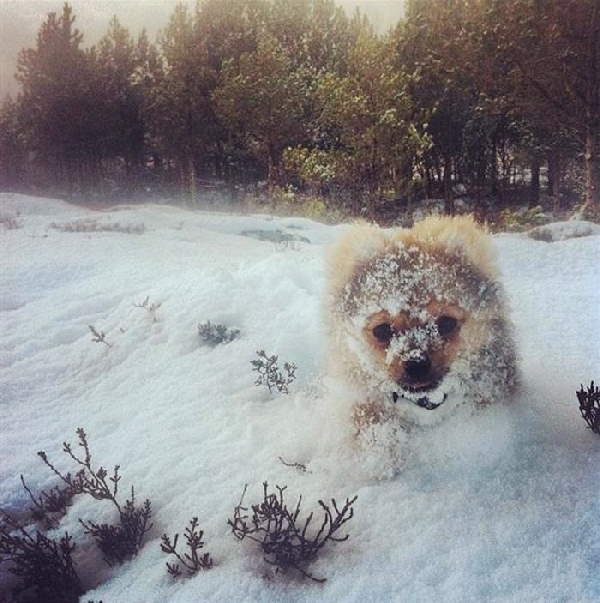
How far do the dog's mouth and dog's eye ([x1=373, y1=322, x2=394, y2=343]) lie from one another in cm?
17

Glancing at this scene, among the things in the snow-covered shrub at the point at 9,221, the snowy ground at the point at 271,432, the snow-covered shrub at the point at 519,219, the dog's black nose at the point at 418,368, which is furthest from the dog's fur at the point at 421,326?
the snow-covered shrub at the point at 9,221

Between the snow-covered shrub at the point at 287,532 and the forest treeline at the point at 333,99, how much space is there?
185 cm

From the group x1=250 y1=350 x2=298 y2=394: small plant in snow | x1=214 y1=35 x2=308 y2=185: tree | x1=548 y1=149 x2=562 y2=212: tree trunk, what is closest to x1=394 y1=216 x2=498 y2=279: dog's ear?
x1=250 y1=350 x2=298 y2=394: small plant in snow

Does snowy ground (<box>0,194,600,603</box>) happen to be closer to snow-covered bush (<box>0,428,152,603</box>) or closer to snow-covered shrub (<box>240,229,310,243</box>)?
snow-covered bush (<box>0,428,152,603</box>)

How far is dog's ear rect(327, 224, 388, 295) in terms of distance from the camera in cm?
170

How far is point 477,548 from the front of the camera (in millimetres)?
1244

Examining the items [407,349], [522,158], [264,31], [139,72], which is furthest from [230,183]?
[407,349]

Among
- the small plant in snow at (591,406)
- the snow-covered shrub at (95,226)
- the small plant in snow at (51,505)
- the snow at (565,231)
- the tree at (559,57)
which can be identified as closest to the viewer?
the small plant in snow at (591,406)

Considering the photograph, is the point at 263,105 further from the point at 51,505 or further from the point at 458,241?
the point at 51,505

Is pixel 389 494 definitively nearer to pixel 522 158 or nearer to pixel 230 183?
pixel 230 183

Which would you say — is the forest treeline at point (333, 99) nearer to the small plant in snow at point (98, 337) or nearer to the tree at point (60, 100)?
the tree at point (60, 100)

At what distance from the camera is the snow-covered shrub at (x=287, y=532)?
130cm

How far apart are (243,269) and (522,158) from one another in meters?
6.90

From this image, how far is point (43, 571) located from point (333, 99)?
19.3 feet
